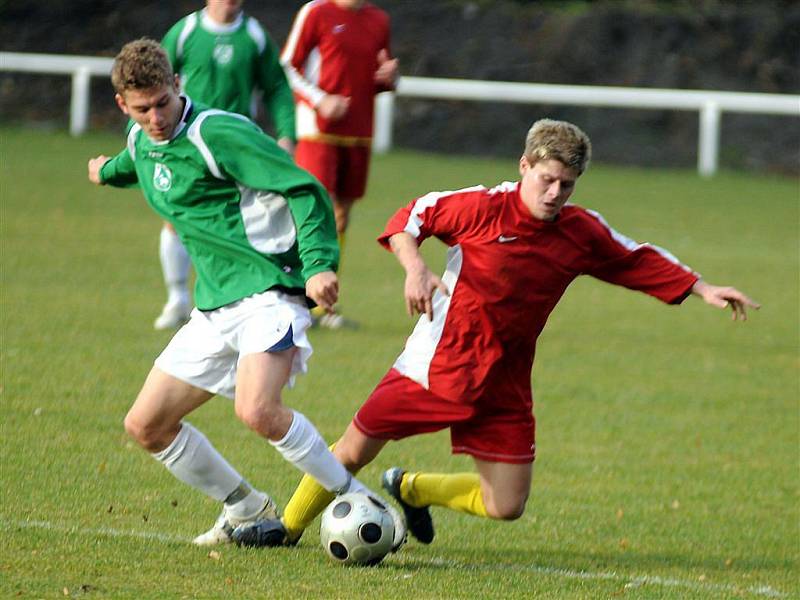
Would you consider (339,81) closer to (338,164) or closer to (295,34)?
(295,34)

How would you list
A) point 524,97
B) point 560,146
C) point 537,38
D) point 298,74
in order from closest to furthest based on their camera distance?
point 560,146 → point 298,74 → point 524,97 → point 537,38

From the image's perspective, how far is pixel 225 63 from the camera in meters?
8.94

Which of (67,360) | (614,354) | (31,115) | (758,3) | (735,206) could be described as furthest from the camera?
(758,3)

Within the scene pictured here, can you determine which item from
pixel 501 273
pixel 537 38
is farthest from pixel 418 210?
pixel 537 38

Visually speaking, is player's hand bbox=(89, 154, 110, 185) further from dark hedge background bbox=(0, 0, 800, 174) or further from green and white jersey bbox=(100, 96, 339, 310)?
dark hedge background bbox=(0, 0, 800, 174)

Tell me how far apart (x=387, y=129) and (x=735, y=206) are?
226 inches

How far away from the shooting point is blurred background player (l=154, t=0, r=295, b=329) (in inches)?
352

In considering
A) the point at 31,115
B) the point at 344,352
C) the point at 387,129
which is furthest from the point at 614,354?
the point at 31,115

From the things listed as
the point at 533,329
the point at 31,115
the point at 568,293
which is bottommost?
the point at 31,115

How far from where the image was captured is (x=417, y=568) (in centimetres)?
491

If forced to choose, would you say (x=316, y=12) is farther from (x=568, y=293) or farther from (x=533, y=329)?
(x=533, y=329)

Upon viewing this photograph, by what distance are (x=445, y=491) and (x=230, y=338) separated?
988 millimetres

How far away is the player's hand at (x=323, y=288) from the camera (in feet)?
15.1

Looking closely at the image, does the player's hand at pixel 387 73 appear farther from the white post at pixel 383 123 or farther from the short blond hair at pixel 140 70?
the white post at pixel 383 123
